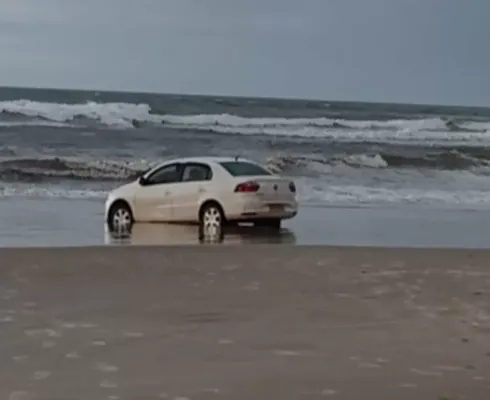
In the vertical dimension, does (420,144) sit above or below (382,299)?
above

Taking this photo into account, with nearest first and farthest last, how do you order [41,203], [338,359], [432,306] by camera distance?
[338,359]
[432,306]
[41,203]

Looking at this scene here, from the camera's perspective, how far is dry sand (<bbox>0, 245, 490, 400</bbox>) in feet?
21.0

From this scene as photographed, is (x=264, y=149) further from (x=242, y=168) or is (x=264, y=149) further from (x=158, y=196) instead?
(x=242, y=168)

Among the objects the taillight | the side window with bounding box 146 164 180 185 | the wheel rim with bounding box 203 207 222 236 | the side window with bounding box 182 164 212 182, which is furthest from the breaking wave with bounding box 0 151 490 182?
the taillight

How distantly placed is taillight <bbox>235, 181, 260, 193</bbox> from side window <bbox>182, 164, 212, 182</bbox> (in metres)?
0.78

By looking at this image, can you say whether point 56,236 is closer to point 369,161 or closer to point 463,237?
point 463,237

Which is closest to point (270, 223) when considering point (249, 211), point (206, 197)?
point (249, 211)

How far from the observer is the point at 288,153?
4169 centimetres

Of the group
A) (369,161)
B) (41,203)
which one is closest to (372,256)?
(41,203)

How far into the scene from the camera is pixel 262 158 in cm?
4025

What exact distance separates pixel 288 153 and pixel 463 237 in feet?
79.0

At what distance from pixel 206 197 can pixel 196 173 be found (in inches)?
31.2

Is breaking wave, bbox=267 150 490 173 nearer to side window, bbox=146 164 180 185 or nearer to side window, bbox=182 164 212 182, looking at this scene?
side window, bbox=146 164 180 185

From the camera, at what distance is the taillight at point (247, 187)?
18.6 meters
